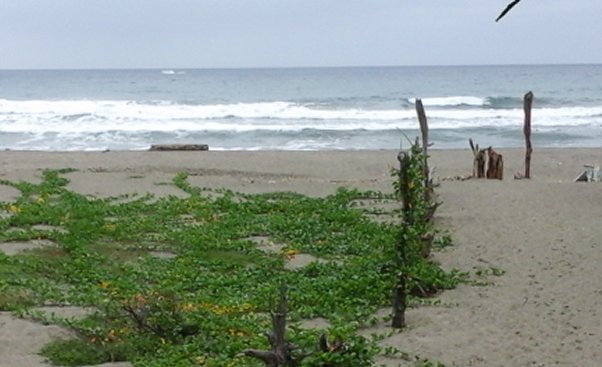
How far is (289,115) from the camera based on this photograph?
48.4m

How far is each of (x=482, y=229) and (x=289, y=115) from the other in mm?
34498

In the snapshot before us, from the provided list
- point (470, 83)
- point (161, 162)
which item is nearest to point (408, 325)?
point (161, 162)

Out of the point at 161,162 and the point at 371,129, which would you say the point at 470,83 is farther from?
the point at 161,162

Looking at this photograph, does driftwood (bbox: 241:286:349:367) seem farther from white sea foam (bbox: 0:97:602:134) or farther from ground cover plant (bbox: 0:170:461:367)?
white sea foam (bbox: 0:97:602:134)

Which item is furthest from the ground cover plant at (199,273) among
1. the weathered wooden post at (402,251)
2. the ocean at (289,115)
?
the ocean at (289,115)

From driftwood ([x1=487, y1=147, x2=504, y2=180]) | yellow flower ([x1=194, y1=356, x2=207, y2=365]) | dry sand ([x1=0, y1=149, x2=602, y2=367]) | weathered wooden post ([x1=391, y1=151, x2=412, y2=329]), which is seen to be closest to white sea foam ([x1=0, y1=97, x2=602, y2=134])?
dry sand ([x1=0, y1=149, x2=602, y2=367])

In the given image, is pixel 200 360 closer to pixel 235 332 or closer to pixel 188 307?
pixel 235 332

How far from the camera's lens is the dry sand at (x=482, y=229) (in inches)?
339

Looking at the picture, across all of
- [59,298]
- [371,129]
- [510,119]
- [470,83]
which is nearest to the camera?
[59,298]

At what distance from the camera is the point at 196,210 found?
15930mm

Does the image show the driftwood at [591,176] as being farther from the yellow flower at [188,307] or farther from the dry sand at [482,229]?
the yellow flower at [188,307]

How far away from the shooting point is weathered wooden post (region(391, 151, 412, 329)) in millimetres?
8945

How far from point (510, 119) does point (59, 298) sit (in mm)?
39601

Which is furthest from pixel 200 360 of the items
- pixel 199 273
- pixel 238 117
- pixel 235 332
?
pixel 238 117
